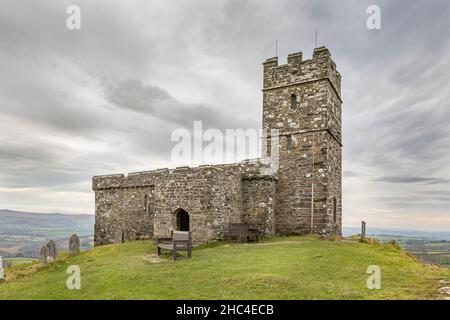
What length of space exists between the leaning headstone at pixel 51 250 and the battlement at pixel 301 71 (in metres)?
15.8

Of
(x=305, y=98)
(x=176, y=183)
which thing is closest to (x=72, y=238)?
(x=176, y=183)

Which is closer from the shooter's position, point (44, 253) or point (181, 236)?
point (181, 236)

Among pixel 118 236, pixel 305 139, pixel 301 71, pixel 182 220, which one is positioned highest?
pixel 301 71

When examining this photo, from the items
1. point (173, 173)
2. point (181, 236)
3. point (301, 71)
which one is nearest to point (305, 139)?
point (301, 71)

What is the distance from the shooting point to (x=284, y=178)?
21.7 meters

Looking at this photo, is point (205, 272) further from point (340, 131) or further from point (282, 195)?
point (340, 131)

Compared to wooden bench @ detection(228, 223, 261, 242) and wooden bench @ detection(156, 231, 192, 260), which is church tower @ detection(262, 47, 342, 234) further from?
wooden bench @ detection(156, 231, 192, 260)

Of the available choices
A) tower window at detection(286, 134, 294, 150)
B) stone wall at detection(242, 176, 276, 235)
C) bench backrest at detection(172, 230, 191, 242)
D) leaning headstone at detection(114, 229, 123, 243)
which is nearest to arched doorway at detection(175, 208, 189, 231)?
stone wall at detection(242, 176, 276, 235)

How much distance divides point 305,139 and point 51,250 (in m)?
15.6

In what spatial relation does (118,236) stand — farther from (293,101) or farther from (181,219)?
(293,101)

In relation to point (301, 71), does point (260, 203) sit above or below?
below

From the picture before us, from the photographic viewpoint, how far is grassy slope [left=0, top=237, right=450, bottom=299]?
825cm

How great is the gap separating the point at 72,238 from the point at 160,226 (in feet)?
15.6
